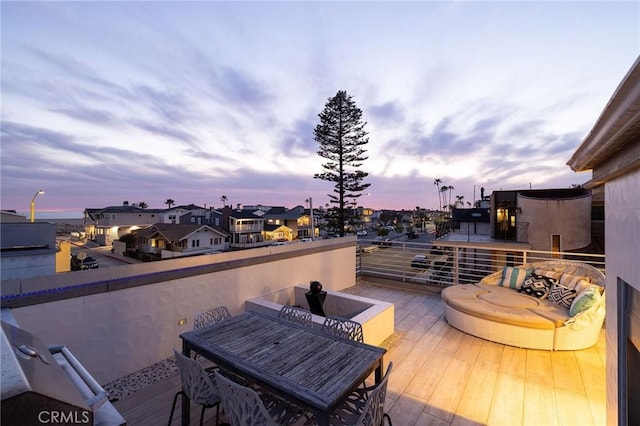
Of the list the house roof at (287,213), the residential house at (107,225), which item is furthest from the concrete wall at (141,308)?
the house roof at (287,213)

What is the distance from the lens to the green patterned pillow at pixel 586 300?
10.4 feet

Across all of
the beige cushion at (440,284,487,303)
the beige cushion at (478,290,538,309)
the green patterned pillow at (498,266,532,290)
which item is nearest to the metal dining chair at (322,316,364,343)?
the beige cushion at (440,284,487,303)

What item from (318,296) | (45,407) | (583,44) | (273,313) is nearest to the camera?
(45,407)

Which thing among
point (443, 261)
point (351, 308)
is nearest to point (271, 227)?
point (443, 261)

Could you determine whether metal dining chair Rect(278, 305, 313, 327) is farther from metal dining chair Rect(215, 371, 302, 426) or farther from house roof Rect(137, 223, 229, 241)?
house roof Rect(137, 223, 229, 241)

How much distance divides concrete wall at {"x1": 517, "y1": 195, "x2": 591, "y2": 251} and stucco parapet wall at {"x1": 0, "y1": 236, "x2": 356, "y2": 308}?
1161cm

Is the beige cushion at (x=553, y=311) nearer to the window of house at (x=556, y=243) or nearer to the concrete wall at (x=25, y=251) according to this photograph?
the concrete wall at (x=25, y=251)

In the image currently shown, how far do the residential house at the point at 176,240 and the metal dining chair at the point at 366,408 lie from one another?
10.2 meters

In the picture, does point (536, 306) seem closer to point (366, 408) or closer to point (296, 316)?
point (296, 316)

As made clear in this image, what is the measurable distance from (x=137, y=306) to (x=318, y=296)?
221 cm

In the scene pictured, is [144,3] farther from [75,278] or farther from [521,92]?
[521,92]

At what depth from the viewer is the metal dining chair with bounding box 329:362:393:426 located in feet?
4.82

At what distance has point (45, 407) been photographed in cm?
59

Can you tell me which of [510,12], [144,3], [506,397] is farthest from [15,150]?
[510,12]
